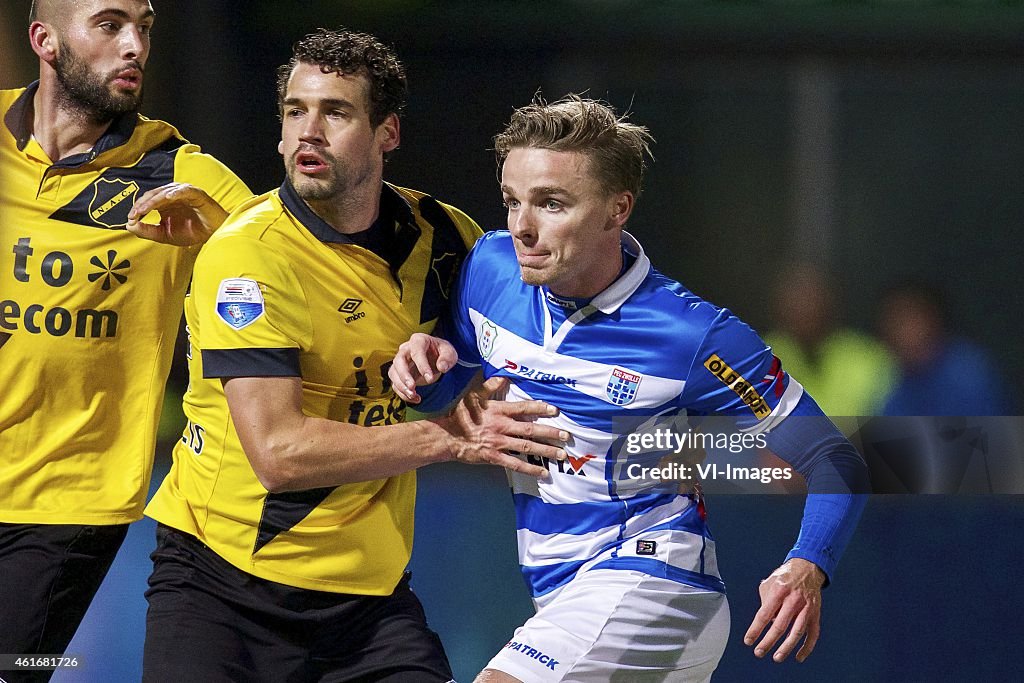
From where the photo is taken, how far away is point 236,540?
2662 millimetres

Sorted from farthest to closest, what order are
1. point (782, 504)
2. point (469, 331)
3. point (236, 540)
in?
point (782, 504), point (469, 331), point (236, 540)

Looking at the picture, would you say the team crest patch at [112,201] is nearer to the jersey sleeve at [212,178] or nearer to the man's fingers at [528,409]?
the jersey sleeve at [212,178]

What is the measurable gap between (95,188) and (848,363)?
6.60 ft

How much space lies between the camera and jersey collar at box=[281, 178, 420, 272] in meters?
2.72

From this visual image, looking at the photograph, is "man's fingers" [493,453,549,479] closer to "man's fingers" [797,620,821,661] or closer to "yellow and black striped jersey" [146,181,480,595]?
"yellow and black striped jersey" [146,181,480,595]

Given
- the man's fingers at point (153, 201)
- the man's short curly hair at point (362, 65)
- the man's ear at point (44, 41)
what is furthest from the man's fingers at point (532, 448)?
the man's ear at point (44, 41)

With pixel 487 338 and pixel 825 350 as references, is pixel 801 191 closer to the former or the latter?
pixel 825 350

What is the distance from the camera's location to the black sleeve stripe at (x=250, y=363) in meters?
2.57

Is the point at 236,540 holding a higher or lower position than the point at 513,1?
lower

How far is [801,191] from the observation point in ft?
10.5

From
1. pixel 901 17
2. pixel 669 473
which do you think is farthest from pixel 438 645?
pixel 901 17

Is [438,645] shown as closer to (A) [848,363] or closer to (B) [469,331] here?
(B) [469,331]

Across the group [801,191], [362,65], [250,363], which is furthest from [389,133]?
[801,191]

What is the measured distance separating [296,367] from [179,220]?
0.59 metres
